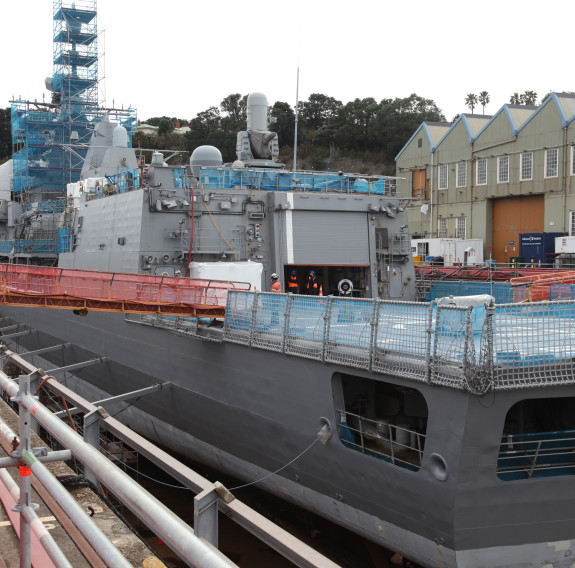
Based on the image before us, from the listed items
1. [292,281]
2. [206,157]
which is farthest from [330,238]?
[206,157]

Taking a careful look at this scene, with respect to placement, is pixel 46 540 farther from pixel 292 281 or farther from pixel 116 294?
A: pixel 292 281

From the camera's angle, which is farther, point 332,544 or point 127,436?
point 332,544

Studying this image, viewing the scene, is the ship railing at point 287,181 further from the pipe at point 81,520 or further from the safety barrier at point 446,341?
the pipe at point 81,520

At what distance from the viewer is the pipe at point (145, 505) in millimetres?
2197

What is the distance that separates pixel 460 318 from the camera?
7574mm

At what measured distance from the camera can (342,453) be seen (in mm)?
8961

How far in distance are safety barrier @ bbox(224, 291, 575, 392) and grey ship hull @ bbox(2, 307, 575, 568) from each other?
0.22m

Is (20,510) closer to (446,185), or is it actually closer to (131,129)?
(131,129)

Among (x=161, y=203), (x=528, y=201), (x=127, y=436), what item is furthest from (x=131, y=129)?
(x=127, y=436)

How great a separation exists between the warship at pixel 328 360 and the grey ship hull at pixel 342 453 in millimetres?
28

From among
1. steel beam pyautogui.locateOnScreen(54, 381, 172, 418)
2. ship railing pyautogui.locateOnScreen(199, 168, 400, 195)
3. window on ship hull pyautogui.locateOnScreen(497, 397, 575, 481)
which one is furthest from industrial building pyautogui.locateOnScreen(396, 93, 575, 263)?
window on ship hull pyautogui.locateOnScreen(497, 397, 575, 481)

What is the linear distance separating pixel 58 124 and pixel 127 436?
107 feet

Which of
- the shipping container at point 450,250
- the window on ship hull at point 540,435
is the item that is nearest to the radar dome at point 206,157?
the window on ship hull at point 540,435

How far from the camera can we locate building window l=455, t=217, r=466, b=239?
1694 inches
